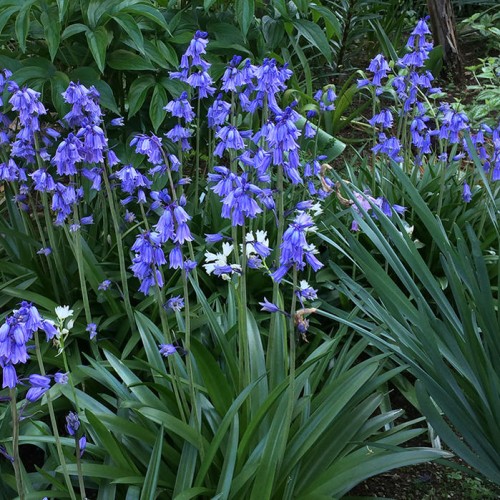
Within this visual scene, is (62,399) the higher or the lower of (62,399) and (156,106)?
the lower

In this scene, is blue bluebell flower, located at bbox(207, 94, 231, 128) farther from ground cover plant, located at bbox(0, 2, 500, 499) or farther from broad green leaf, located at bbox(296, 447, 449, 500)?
broad green leaf, located at bbox(296, 447, 449, 500)

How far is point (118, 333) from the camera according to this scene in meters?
2.90

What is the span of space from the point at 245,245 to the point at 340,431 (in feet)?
2.39

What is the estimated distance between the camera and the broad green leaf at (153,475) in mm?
1929

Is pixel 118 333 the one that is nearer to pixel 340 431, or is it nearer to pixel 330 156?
pixel 340 431

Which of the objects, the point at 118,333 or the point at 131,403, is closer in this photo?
the point at 131,403

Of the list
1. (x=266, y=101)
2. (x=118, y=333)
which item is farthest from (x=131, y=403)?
(x=266, y=101)

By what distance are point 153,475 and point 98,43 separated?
5.67ft

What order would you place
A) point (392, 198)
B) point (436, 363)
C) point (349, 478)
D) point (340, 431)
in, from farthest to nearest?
point (392, 198)
point (340, 431)
point (436, 363)
point (349, 478)

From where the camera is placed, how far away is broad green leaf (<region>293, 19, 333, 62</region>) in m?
3.45

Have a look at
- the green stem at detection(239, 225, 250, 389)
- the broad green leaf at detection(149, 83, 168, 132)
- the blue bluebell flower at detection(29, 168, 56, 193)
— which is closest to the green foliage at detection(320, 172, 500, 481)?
the green stem at detection(239, 225, 250, 389)

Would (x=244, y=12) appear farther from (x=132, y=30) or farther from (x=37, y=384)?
(x=37, y=384)

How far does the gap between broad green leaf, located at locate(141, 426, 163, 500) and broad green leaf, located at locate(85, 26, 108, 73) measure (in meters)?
1.49

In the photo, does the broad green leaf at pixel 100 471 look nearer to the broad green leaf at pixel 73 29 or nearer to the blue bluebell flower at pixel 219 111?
the blue bluebell flower at pixel 219 111
